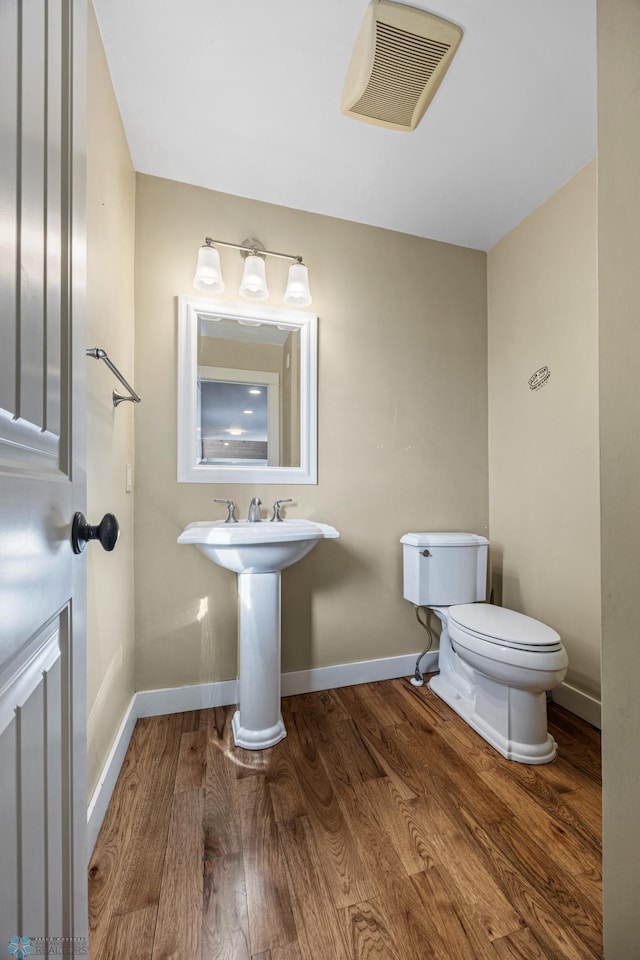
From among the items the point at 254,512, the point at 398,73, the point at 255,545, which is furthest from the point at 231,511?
the point at 398,73

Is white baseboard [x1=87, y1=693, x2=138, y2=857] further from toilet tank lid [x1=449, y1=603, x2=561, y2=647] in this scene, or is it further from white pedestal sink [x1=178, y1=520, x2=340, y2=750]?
toilet tank lid [x1=449, y1=603, x2=561, y2=647]

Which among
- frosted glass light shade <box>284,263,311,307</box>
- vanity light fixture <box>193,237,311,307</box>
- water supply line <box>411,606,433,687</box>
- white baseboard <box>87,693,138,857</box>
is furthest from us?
water supply line <box>411,606,433,687</box>

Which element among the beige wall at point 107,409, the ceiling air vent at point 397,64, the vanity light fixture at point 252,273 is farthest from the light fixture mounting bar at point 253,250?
the ceiling air vent at point 397,64

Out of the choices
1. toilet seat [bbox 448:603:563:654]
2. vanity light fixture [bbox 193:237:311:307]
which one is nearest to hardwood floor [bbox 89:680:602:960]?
toilet seat [bbox 448:603:563:654]

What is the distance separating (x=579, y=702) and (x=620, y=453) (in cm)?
155

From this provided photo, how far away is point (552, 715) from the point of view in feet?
5.85

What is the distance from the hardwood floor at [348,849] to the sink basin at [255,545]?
72 cm

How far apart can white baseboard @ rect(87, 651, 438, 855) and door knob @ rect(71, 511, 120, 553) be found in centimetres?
102

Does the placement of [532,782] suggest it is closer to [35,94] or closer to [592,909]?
[592,909]

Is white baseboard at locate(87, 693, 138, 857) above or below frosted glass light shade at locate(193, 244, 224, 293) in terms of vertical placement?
below

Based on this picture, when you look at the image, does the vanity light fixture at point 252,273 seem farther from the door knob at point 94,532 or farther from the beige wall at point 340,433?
the door knob at point 94,532

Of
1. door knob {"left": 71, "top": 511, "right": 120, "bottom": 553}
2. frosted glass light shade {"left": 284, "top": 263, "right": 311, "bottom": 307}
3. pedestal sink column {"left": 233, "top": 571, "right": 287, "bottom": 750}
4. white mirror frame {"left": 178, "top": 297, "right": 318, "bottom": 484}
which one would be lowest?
pedestal sink column {"left": 233, "top": 571, "right": 287, "bottom": 750}

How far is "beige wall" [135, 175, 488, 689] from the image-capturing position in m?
1.79

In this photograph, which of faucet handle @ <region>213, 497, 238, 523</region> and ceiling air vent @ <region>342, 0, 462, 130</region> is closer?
ceiling air vent @ <region>342, 0, 462, 130</region>
